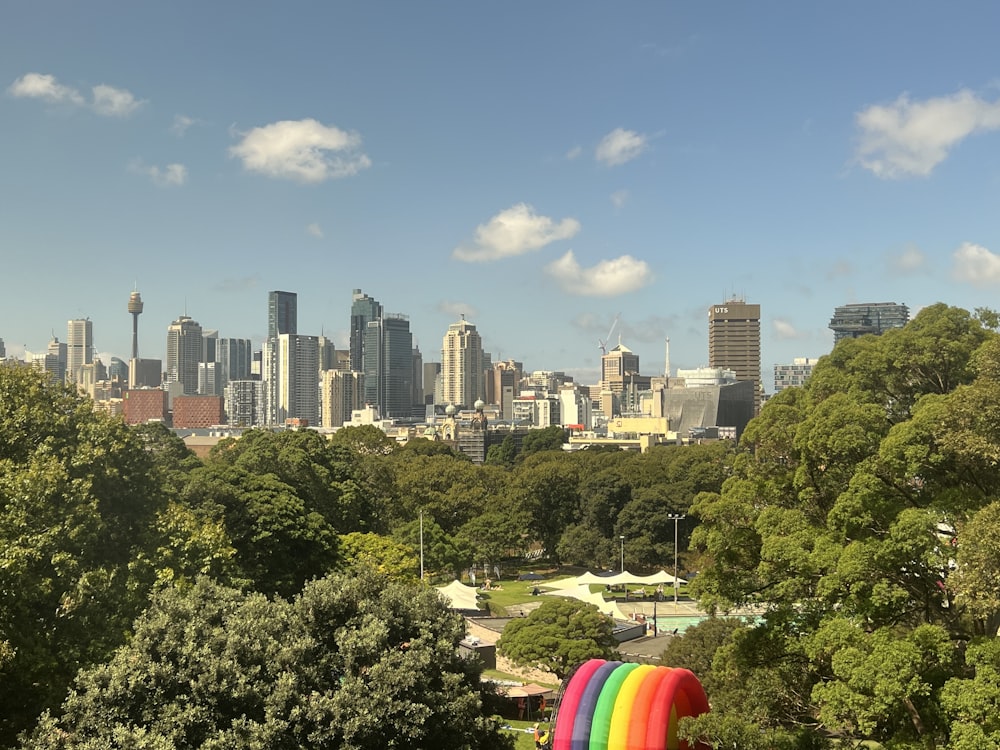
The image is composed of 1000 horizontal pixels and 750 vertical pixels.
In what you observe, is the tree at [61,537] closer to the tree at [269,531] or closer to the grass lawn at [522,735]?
the tree at [269,531]

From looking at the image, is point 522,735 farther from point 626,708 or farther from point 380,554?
point 380,554

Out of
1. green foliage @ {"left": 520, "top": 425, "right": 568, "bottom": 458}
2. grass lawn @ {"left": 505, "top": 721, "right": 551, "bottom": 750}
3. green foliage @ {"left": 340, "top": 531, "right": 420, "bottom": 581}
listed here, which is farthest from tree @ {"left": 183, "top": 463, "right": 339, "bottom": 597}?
green foliage @ {"left": 520, "top": 425, "right": 568, "bottom": 458}

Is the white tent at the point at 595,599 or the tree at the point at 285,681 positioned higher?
the tree at the point at 285,681

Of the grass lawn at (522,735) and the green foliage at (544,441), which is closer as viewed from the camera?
the grass lawn at (522,735)

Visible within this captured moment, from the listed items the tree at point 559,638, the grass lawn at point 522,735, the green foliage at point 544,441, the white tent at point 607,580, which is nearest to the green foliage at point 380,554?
the tree at point 559,638

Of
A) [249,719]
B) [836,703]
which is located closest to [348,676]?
[249,719]

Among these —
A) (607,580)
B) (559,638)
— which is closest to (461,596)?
(607,580)
